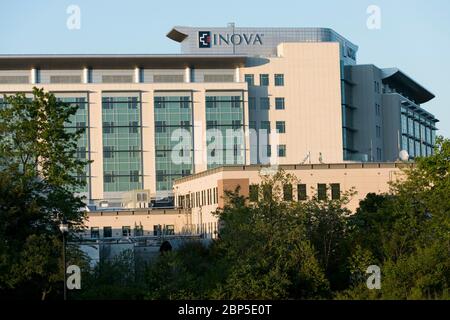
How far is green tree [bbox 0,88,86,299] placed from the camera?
5422cm

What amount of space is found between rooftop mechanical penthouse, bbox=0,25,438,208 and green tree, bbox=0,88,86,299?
74.1m

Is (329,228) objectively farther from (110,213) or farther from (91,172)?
(91,172)

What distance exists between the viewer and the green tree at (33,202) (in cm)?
5422

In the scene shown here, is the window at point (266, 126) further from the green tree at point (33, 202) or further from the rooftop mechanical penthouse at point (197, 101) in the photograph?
the green tree at point (33, 202)

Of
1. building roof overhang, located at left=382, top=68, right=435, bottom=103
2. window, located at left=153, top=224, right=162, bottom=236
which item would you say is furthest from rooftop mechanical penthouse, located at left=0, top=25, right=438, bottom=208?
window, located at left=153, top=224, right=162, bottom=236

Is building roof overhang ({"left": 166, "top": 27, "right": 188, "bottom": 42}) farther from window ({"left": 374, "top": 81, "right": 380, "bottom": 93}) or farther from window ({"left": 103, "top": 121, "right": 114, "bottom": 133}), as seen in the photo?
window ({"left": 374, "top": 81, "right": 380, "bottom": 93})

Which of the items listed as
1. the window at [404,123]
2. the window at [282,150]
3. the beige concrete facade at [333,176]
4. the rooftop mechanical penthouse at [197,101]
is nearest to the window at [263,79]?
the rooftop mechanical penthouse at [197,101]

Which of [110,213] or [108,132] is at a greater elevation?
[108,132]

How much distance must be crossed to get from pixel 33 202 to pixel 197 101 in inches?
3527

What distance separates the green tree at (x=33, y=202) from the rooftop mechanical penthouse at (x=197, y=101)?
243 feet

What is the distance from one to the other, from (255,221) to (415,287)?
13.4 m

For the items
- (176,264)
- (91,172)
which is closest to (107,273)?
(176,264)

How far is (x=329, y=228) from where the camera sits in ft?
224

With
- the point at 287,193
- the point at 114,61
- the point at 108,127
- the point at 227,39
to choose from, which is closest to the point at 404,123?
the point at 227,39
